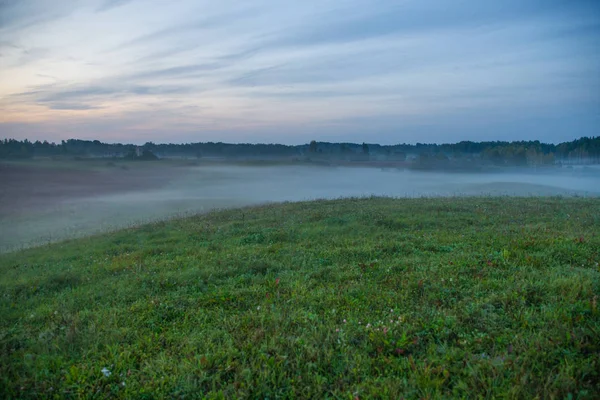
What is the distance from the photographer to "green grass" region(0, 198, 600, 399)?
5312 millimetres

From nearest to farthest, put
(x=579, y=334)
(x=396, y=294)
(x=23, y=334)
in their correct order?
(x=579, y=334), (x=23, y=334), (x=396, y=294)

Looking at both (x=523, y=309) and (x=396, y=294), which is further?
(x=396, y=294)

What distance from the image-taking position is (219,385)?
17.8 ft

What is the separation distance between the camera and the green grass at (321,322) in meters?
5.31

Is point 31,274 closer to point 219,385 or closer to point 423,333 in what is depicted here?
point 219,385

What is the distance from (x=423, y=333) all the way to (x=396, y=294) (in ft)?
6.41

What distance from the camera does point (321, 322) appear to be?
7.14 meters

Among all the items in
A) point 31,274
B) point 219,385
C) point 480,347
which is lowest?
point 31,274

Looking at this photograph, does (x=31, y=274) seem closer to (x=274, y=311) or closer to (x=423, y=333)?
(x=274, y=311)

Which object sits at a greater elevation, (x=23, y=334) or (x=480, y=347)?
(x=480, y=347)

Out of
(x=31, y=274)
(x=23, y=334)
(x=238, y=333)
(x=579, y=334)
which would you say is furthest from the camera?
(x=31, y=274)

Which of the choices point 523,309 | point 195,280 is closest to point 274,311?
point 195,280

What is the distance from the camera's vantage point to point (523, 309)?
7.04 meters

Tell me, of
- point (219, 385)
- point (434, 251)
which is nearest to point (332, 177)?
point (434, 251)
